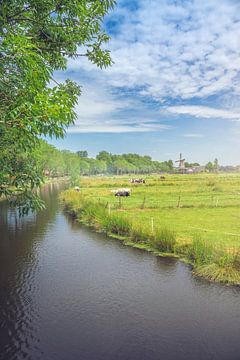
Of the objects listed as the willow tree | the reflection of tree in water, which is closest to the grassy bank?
the reflection of tree in water

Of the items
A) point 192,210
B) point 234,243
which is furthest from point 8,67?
point 192,210

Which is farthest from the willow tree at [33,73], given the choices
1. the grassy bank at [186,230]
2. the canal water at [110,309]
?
the grassy bank at [186,230]

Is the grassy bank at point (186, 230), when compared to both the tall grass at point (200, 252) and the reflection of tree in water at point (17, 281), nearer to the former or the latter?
the tall grass at point (200, 252)

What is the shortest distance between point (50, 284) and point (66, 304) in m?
2.58

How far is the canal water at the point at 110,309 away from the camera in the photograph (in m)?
10.3

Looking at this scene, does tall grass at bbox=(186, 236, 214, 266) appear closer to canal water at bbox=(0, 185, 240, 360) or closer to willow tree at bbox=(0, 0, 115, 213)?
canal water at bbox=(0, 185, 240, 360)

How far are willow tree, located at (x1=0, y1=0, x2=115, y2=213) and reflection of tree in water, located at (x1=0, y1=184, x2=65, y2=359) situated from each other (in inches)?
247

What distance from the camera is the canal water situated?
10.3 metres

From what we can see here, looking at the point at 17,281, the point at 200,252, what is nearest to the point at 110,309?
the point at 17,281

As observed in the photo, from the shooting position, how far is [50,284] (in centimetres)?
1568

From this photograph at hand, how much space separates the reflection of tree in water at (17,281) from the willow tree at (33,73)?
627 cm

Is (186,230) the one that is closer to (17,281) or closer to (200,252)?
(200,252)

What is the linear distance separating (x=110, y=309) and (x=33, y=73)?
1037 centimetres

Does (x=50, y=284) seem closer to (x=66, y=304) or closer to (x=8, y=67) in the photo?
(x=66, y=304)
